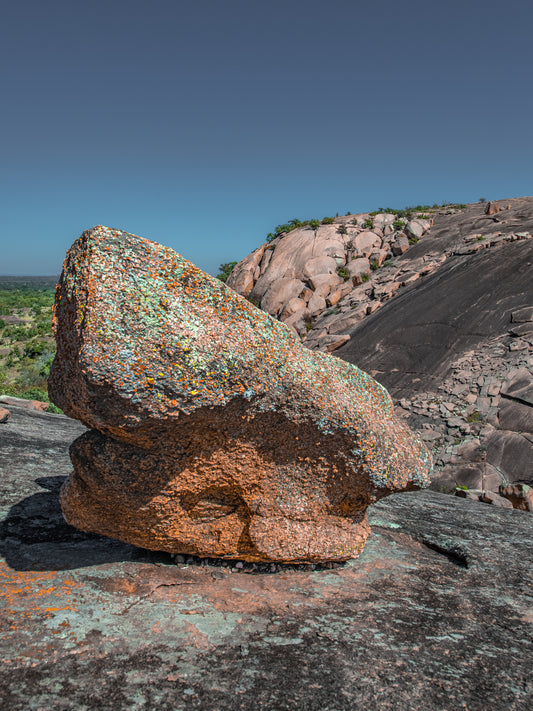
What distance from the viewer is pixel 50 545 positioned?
4.09m

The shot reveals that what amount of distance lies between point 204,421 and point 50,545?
193cm

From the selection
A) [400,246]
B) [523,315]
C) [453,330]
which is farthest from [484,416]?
Result: [400,246]

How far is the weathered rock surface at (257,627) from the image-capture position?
2549mm

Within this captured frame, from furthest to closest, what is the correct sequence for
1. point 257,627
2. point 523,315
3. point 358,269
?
point 358,269 → point 523,315 → point 257,627

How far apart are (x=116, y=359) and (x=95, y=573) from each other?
5.77 feet

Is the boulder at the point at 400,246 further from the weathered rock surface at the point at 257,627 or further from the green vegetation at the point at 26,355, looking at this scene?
the weathered rock surface at the point at 257,627

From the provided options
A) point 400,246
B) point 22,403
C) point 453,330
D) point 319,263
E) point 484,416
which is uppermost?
point 400,246

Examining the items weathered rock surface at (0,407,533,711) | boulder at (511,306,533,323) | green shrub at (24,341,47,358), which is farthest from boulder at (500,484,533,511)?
green shrub at (24,341,47,358)

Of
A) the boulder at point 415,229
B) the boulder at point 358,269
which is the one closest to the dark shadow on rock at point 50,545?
the boulder at point 358,269

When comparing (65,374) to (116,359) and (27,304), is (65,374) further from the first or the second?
(27,304)

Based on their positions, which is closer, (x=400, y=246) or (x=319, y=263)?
(x=400, y=246)

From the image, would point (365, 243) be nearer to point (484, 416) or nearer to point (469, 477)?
point (484, 416)

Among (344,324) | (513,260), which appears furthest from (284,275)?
(513,260)

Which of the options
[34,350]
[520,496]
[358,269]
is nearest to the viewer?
[520,496]
